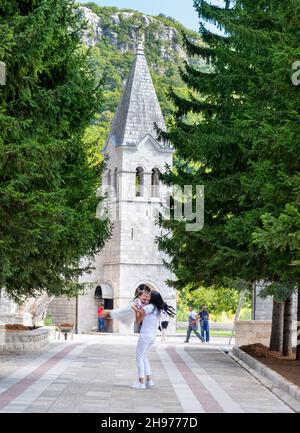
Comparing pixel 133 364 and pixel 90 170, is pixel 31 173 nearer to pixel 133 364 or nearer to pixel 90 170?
pixel 90 170

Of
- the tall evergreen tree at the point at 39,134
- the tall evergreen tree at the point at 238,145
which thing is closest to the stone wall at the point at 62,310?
the tall evergreen tree at the point at 238,145

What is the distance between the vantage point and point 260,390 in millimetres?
16141

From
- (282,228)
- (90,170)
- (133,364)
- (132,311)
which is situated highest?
(90,170)

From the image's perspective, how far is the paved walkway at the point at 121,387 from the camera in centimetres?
1298

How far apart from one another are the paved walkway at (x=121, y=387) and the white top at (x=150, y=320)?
0.96 meters

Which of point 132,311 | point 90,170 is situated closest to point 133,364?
point 90,170

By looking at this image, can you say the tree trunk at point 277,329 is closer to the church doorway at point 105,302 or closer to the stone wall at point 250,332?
the stone wall at point 250,332

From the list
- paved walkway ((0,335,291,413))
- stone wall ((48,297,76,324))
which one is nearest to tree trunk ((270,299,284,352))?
paved walkway ((0,335,291,413))

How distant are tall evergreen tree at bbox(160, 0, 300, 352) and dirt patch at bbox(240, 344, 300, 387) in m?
1.67

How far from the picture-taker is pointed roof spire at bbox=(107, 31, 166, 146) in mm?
59250

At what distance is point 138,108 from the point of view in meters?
59.4

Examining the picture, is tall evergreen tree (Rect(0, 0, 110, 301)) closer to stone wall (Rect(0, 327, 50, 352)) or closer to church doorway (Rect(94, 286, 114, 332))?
stone wall (Rect(0, 327, 50, 352))

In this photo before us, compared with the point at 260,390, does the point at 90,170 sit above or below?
above

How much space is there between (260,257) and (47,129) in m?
5.75
